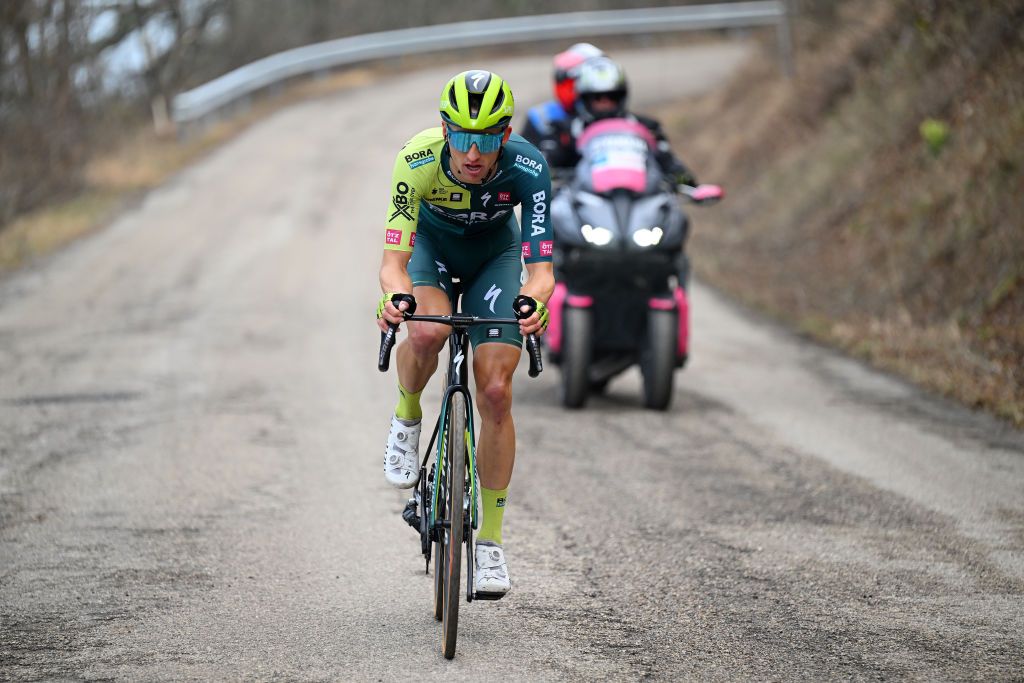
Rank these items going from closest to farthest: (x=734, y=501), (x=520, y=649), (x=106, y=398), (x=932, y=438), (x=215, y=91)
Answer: (x=520, y=649), (x=734, y=501), (x=932, y=438), (x=106, y=398), (x=215, y=91)

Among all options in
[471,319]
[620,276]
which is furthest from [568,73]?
[471,319]

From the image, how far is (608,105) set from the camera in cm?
1020

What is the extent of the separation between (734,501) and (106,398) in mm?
5008

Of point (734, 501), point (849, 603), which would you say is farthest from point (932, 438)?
point (849, 603)

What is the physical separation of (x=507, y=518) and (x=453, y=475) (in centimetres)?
206

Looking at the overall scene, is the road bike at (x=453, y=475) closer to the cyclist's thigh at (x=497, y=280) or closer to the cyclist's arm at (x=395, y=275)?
the cyclist's arm at (x=395, y=275)

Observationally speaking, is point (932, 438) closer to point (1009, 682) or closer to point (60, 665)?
point (1009, 682)

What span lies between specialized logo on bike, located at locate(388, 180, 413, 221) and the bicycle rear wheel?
0.81 m

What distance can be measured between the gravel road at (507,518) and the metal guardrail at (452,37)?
12.7 m

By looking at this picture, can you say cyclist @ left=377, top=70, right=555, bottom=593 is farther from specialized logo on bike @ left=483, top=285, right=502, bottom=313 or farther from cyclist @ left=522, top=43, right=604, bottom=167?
cyclist @ left=522, top=43, right=604, bottom=167

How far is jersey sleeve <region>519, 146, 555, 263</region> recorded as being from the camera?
5.43 m

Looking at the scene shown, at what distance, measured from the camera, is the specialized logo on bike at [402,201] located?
5.36 m

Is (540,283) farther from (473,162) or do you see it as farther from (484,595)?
(484,595)

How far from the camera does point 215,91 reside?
25766mm
